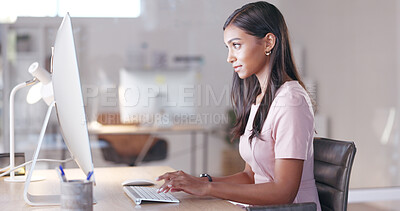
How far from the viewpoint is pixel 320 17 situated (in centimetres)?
439

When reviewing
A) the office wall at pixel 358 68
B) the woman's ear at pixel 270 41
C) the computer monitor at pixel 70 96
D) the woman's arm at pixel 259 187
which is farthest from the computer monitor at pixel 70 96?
the office wall at pixel 358 68

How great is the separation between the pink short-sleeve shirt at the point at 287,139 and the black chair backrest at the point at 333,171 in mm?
28

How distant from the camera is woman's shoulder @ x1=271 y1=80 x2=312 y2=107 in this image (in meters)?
1.65

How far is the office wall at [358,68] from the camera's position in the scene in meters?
4.36

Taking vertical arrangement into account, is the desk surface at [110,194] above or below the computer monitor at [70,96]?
below

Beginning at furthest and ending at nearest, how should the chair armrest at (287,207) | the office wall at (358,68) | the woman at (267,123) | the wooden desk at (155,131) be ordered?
1. the office wall at (358,68)
2. the wooden desk at (155,131)
3. the woman at (267,123)
4. the chair armrest at (287,207)

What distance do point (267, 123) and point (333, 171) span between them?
0.89 ft

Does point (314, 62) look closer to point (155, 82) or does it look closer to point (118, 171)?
point (155, 82)

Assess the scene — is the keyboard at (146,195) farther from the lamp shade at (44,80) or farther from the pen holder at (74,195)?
the lamp shade at (44,80)

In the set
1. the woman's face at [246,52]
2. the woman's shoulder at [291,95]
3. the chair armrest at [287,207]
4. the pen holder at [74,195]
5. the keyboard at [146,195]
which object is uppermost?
the woman's face at [246,52]

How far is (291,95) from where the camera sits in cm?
168

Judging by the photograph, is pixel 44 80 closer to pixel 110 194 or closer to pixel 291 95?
pixel 110 194

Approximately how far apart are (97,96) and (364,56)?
7.63ft

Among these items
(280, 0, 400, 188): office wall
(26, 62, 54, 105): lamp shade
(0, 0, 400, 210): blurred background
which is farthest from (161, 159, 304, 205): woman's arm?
(280, 0, 400, 188): office wall
